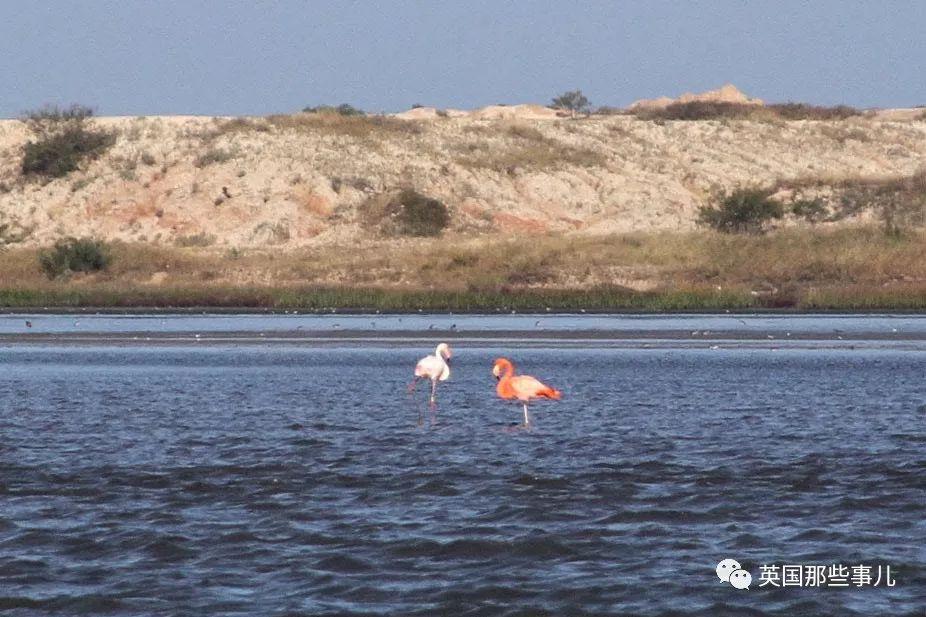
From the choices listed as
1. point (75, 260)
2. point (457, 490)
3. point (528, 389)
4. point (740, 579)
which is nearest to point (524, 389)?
point (528, 389)

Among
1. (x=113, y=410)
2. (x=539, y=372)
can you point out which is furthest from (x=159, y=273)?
(x=113, y=410)

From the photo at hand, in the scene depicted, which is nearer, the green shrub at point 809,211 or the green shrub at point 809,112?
the green shrub at point 809,211

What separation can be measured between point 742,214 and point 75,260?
87.3ft

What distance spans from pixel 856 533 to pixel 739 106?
9291cm

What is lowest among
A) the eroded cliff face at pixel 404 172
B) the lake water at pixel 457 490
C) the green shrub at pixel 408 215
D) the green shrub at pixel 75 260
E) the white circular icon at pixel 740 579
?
the white circular icon at pixel 740 579

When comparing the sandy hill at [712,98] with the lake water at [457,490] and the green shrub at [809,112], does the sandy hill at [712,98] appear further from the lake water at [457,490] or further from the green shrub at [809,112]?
the lake water at [457,490]

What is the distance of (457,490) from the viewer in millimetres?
16047

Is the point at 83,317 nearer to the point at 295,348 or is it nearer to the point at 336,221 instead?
the point at 295,348

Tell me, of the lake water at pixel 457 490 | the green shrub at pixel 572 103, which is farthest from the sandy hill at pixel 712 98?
the lake water at pixel 457 490

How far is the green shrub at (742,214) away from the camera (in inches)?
2623

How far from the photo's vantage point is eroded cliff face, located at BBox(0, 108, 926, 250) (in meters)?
72.5

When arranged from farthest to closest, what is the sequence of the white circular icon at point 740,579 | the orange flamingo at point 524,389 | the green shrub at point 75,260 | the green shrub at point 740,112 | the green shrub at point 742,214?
the green shrub at point 740,112 → the green shrub at point 742,214 → the green shrub at point 75,260 → the orange flamingo at point 524,389 → the white circular icon at point 740,579

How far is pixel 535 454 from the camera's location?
18766 mm

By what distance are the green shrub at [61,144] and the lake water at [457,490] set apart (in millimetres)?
53069
